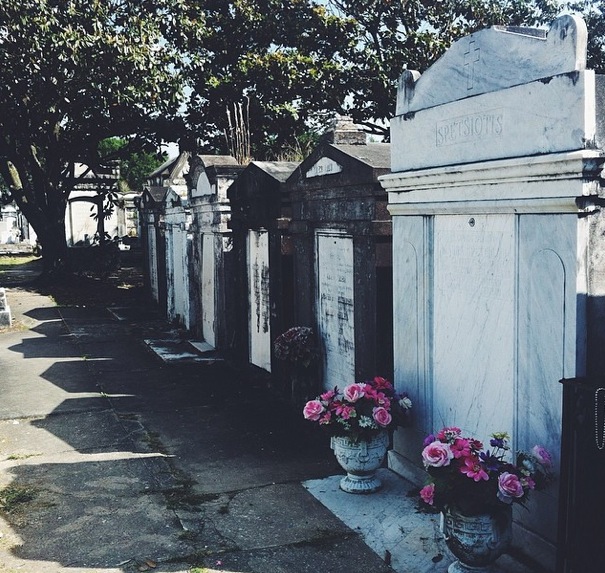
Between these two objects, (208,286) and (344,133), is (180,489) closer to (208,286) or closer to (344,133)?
(344,133)

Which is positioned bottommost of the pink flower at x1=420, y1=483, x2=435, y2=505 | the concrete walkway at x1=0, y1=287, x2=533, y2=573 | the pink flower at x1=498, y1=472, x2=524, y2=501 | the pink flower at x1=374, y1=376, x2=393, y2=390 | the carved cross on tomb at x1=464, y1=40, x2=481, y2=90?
the concrete walkway at x1=0, y1=287, x2=533, y2=573

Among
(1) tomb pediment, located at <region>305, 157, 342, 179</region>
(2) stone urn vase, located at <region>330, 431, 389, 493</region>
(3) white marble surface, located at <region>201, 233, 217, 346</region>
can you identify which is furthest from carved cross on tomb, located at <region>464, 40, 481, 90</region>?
(3) white marble surface, located at <region>201, 233, 217, 346</region>

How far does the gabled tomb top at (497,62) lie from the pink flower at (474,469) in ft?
7.96

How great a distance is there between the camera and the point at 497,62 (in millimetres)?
4969

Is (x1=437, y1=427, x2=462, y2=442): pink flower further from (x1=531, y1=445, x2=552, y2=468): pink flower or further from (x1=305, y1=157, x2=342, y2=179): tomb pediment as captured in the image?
(x1=305, y1=157, x2=342, y2=179): tomb pediment

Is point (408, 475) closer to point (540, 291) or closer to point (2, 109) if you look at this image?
point (540, 291)

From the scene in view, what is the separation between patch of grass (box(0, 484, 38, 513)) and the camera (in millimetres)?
5812

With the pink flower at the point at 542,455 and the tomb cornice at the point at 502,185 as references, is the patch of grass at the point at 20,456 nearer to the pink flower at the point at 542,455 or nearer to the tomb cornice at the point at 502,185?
the tomb cornice at the point at 502,185

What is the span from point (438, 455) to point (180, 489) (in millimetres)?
2678

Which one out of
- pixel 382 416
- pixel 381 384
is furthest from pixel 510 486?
pixel 381 384

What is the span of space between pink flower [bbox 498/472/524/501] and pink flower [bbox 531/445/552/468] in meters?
0.28

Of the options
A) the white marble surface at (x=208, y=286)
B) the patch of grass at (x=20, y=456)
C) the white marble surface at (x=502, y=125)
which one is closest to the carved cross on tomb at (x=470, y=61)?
the white marble surface at (x=502, y=125)

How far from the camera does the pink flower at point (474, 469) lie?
4.27 meters

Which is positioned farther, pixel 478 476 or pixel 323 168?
pixel 323 168
